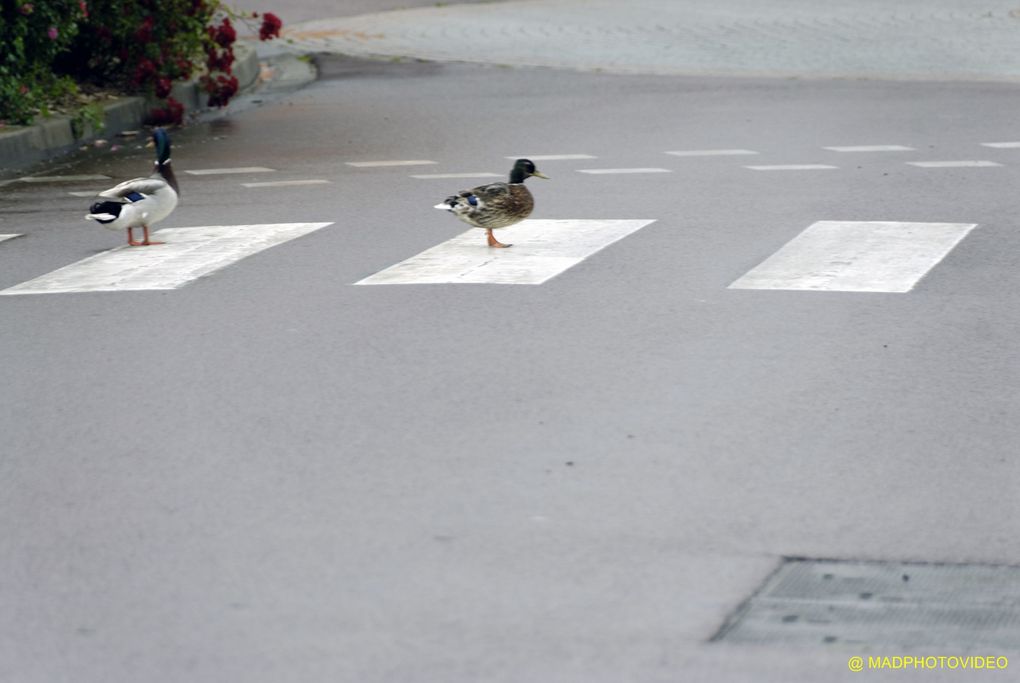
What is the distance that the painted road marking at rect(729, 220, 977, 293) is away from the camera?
8930 mm

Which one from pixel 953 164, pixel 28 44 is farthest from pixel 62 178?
pixel 953 164

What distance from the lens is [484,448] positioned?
6.42 m

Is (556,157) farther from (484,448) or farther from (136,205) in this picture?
(484,448)

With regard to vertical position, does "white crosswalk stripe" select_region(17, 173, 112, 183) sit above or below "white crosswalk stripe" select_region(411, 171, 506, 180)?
below

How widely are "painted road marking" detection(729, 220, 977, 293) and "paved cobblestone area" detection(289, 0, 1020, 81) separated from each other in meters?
9.65

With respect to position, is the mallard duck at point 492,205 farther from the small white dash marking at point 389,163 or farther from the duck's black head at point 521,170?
the small white dash marking at point 389,163

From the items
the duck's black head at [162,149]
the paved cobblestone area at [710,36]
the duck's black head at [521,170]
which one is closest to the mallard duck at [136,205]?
the duck's black head at [162,149]

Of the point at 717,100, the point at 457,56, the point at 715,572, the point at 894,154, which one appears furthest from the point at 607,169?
the point at 457,56

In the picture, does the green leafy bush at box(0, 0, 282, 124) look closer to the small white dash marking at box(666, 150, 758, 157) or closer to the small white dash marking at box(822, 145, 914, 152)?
the small white dash marking at box(666, 150, 758, 157)

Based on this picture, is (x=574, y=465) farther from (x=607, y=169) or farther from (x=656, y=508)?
(x=607, y=169)

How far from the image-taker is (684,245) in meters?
10.1

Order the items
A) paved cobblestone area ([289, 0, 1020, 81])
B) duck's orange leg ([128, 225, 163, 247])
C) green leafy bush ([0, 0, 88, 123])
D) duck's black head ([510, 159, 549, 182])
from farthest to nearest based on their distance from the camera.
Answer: paved cobblestone area ([289, 0, 1020, 81])
green leafy bush ([0, 0, 88, 123])
duck's orange leg ([128, 225, 163, 247])
duck's black head ([510, 159, 549, 182])

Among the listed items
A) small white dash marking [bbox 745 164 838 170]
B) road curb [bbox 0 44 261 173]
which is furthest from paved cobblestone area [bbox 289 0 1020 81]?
small white dash marking [bbox 745 164 838 170]

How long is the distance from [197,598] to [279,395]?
213 centimetres
